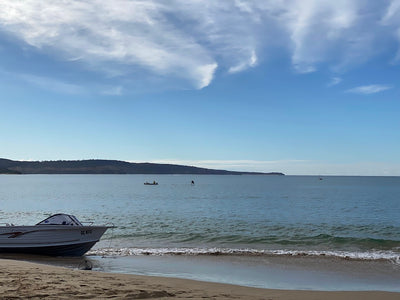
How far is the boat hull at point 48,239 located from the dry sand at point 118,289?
519 cm

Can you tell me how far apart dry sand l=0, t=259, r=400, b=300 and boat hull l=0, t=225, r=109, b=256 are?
5.19 meters

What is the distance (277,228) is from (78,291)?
21.4 metres

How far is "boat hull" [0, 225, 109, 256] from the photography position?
1688 cm

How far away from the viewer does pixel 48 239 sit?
1717 centimetres

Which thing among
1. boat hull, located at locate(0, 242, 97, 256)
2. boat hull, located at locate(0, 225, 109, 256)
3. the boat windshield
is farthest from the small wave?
the boat windshield

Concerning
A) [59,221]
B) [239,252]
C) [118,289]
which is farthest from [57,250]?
[118,289]

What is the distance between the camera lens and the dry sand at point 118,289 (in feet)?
29.4

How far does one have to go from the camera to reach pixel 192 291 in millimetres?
9977

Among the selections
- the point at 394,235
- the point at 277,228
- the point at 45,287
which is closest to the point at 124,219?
the point at 277,228

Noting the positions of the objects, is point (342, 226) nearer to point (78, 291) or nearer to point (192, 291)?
point (192, 291)

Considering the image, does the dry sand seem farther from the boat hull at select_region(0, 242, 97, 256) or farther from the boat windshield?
the boat windshield

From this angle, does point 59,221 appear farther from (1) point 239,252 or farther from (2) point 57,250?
(1) point 239,252

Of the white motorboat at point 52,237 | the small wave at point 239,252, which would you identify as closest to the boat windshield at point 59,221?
the white motorboat at point 52,237

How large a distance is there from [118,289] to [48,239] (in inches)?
354
